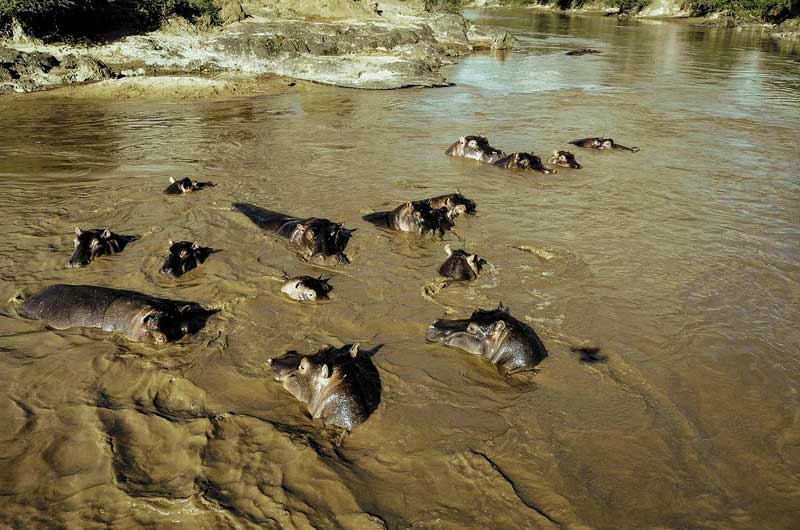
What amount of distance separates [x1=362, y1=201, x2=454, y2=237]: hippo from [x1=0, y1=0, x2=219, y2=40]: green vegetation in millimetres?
18232

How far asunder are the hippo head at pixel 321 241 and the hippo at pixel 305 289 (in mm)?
804

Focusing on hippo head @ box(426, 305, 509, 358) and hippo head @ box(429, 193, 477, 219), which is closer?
hippo head @ box(426, 305, 509, 358)

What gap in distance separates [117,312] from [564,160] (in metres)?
8.96

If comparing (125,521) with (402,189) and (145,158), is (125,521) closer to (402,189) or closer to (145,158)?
(402,189)

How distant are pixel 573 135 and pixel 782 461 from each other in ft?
37.4

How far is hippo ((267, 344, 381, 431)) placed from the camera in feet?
15.8

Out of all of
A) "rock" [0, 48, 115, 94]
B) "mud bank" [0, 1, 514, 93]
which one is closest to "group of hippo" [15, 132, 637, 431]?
"mud bank" [0, 1, 514, 93]

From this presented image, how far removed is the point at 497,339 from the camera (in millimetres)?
5609

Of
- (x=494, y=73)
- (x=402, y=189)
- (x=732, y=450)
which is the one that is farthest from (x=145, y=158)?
(x=494, y=73)

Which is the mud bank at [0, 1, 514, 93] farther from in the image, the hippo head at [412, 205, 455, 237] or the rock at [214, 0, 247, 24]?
the hippo head at [412, 205, 455, 237]

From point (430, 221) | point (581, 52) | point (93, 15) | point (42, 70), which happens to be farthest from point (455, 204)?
point (581, 52)

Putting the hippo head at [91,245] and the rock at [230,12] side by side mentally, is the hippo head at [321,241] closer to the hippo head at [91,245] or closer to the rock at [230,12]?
the hippo head at [91,245]

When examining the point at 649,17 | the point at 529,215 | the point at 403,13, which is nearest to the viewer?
the point at 529,215

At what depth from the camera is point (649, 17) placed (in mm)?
59812
